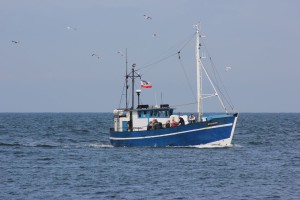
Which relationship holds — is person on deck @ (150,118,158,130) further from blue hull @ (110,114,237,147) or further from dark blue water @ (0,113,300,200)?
dark blue water @ (0,113,300,200)

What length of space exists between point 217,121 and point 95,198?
24427 millimetres

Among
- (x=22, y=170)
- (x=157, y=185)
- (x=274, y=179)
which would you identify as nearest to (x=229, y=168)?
(x=274, y=179)

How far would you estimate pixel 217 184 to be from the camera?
40.0 meters

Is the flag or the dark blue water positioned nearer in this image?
the dark blue water

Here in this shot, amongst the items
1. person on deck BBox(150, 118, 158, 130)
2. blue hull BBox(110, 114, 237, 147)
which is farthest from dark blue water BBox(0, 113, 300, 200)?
person on deck BBox(150, 118, 158, 130)

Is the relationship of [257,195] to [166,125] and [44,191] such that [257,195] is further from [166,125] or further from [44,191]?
[166,125]

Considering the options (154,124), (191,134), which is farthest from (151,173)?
(154,124)

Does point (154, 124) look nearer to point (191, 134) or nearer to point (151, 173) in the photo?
point (191, 134)

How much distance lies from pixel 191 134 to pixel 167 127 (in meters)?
2.26

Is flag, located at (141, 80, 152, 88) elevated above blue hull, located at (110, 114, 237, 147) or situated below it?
above

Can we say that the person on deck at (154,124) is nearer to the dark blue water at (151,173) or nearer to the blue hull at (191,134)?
the blue hull at (191,134)

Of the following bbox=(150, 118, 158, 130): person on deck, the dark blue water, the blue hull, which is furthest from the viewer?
bbox=(150, 118, 158, 130): person on deck

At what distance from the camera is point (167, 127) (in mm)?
60156

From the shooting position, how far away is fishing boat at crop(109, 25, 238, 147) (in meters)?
58.5
